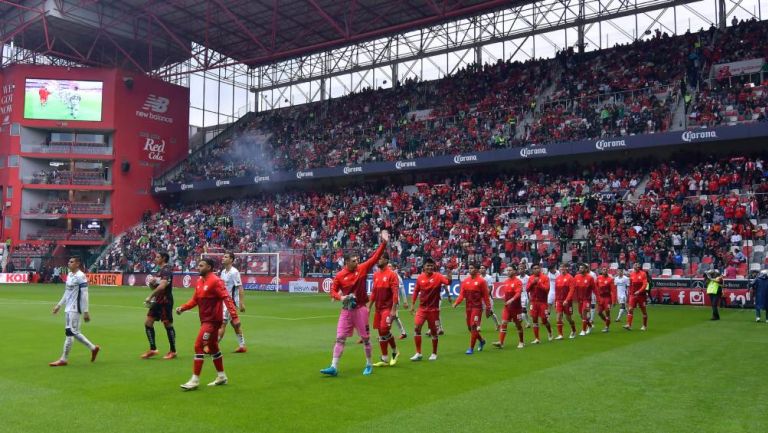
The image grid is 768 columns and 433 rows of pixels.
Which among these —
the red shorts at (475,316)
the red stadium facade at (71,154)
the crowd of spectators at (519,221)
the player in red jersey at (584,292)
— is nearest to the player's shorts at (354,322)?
the red shorts at (475,316)

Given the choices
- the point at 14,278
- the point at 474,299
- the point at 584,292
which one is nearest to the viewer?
the point at 474,299

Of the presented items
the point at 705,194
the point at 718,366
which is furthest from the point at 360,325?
the point at 705,194

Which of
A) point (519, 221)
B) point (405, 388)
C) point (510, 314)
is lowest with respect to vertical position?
point (405, 388)

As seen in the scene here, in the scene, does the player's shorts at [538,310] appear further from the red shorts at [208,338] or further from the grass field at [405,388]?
the red shorts at [208,338]

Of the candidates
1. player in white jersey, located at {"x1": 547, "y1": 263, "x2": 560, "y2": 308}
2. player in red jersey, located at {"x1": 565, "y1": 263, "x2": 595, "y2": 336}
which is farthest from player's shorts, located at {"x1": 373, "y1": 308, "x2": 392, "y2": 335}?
player in white jersey, located at {"x1": 547, "y1": 263, "x2": 560, "y2": 308}

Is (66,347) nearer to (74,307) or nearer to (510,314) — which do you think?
(74,307)

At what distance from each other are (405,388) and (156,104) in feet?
192

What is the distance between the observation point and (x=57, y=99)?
2285 inches

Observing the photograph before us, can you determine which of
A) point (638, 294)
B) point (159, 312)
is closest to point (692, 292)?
point (638, 294)

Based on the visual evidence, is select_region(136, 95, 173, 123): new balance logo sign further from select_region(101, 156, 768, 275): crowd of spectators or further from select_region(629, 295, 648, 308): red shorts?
select_region(629, 295, 648, 308): red shorts

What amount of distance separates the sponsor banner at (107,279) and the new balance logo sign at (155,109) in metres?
17.0

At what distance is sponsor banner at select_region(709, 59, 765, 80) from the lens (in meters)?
38.0

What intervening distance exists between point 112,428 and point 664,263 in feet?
92.4

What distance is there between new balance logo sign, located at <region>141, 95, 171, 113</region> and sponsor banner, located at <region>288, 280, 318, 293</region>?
97.4 feet
